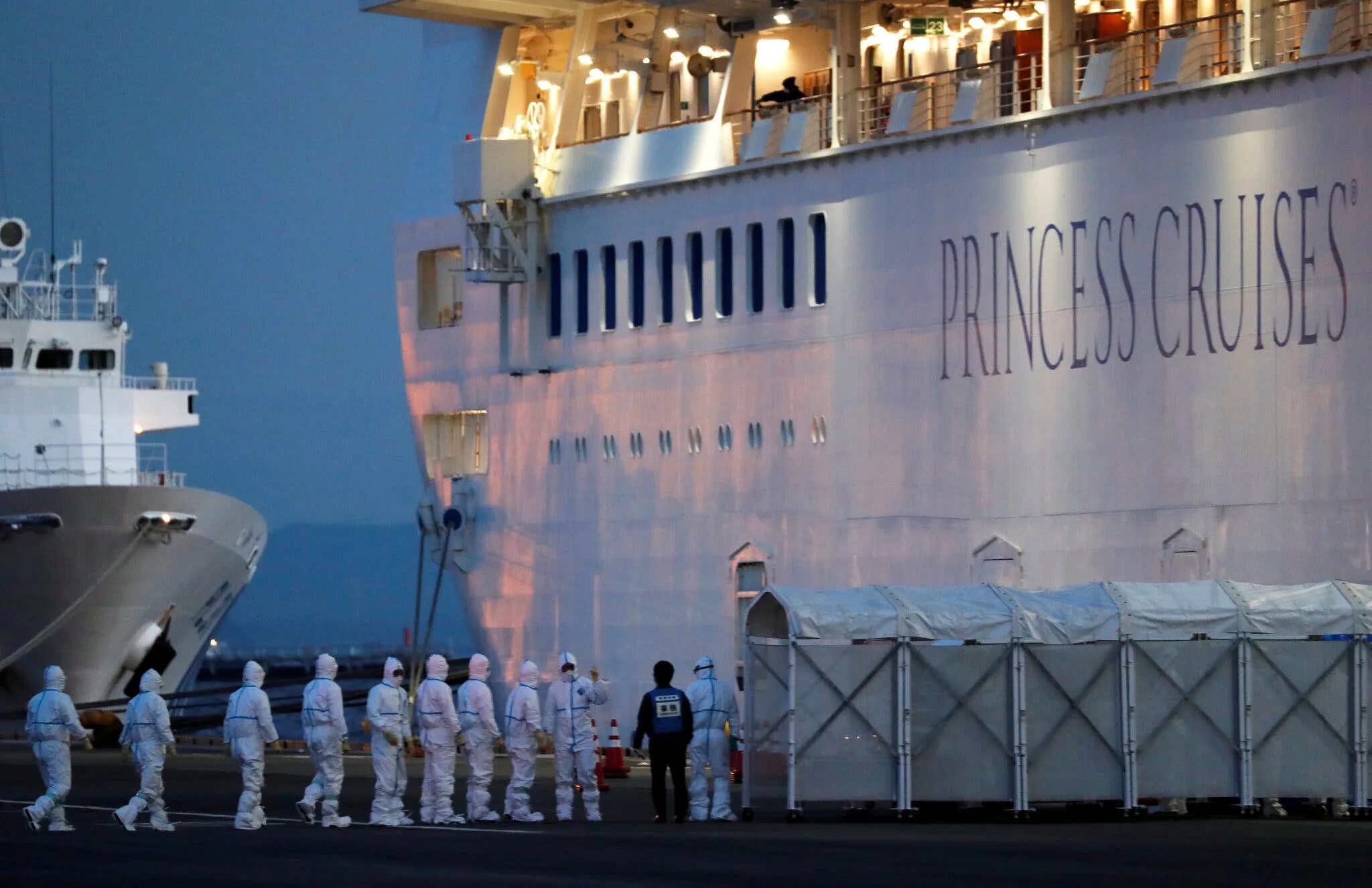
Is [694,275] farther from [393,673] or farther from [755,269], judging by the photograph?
[393,673]

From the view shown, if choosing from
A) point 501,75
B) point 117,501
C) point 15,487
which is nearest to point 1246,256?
point 501,75

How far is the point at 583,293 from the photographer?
120 feet

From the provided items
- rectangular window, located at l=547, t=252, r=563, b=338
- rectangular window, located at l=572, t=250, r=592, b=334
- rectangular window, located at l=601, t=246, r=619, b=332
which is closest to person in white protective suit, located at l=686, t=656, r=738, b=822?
rectangular window, located at l=601, t=246, r=619, b=332

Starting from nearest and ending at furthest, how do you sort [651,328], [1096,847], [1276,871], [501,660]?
[1276,871] < [1096,847] < [651,328] < [501,660]

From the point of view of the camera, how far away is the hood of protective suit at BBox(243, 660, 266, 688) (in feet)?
78.7

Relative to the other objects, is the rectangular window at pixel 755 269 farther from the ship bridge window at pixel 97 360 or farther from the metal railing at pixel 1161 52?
the ship bridge window at pixel 97 360

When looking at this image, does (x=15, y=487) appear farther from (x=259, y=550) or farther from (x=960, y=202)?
(x=960, y=202)

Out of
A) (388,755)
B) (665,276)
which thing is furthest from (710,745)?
(665,276)

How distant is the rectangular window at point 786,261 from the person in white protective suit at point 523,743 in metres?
9.16

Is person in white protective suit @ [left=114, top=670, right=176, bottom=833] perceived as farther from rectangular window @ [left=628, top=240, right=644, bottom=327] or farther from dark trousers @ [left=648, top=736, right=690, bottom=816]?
rectangular window @ [left=628, top=240, right=644, bottom=327]

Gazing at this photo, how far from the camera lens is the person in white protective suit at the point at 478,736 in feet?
79.2

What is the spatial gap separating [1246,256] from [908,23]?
7.46 m

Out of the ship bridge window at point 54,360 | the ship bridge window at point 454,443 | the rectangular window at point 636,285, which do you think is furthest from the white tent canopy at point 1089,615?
the ship bridge window at point 54,360

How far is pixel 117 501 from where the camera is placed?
159 feet
